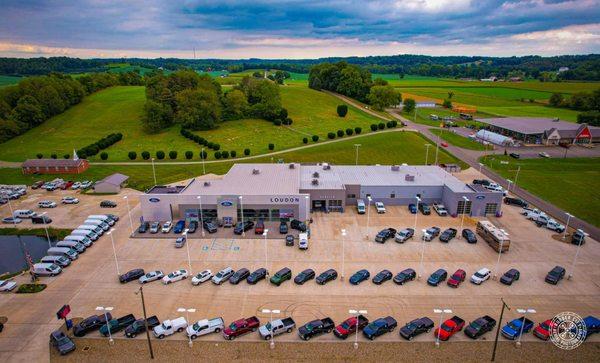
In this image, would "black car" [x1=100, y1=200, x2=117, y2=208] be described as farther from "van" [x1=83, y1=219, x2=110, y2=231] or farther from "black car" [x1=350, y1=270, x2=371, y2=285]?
"black car" [x1=350, y1=270, x2=371, y2=285]

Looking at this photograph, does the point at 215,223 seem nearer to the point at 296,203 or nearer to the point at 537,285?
the point at 296,203

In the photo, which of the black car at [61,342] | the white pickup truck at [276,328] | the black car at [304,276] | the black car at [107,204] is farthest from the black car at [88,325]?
the black car at [107,204]

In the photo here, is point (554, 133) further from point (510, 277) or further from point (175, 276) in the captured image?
point (175, 276)

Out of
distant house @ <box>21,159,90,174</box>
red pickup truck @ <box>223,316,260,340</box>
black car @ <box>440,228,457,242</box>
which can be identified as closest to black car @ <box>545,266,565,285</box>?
black car @ <box>440,228,457,242</box>

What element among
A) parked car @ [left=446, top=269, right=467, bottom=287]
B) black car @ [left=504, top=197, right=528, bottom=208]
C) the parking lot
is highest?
black car @ [left=504, top=197, right=528, bottom=208]

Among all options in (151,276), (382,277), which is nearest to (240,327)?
(151,276)

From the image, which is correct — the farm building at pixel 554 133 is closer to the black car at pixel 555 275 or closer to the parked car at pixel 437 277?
the black car at pixel 555 275

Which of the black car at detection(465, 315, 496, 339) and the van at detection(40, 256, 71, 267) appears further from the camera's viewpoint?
the van at detection(40, 256, 71, 267)
